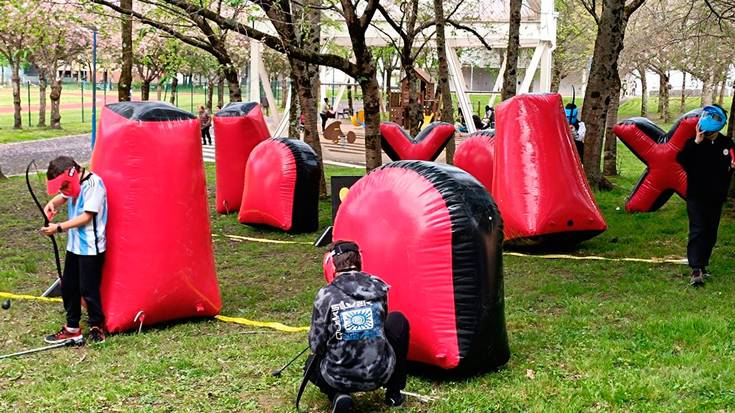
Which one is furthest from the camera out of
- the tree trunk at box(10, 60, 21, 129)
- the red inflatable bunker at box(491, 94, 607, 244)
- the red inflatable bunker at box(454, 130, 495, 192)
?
the tree trunk at box(10, 60, 21, 129)

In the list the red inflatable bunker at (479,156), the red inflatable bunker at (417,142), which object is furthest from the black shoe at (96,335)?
the red inflatable bunker at (417,142)

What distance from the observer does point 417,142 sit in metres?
13.6

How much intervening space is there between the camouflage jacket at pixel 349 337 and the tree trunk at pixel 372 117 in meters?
5.69

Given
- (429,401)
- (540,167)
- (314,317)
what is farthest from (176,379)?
(540,167)

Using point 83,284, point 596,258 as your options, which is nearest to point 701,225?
point 596,258

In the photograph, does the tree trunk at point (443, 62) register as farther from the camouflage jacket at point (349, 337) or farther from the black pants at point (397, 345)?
the camouflage jacket at point (349, 337)

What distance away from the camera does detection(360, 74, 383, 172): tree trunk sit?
10.3 metres

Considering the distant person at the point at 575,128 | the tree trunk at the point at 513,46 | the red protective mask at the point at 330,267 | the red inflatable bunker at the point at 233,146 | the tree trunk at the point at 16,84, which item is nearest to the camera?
the red protective mask at the point at 330,267

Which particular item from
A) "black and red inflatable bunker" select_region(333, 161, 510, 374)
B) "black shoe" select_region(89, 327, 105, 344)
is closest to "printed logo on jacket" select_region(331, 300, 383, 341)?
"black and red inflatable bunker" select_region(333, 161, 510, 374)

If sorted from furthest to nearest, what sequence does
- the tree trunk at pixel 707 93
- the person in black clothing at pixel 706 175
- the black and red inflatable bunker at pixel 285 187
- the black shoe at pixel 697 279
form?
1. the tree trunk at pixel 707 93
2. the black and red inflatable bunker at pixel 285 187
3. the black shoe at pixel 697 279
4. the person in black clothing at pixel 706 175

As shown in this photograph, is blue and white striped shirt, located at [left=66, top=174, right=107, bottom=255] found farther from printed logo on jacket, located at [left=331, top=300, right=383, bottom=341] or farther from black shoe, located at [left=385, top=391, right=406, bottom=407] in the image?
black shoe, located at [left=385, top=391, right=406, bottom=407]

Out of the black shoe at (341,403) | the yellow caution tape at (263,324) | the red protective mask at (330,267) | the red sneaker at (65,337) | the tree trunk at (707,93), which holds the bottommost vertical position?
the yellow caution tape at (263,324)

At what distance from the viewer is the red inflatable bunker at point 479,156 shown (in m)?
12.1

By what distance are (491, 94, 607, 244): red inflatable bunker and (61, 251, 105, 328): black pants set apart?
518cm
